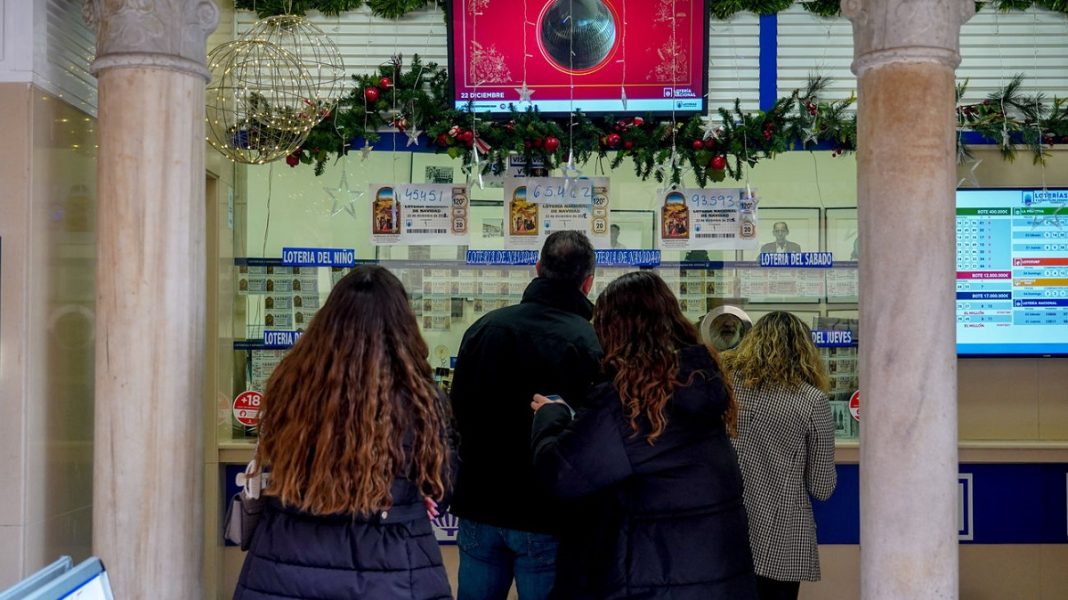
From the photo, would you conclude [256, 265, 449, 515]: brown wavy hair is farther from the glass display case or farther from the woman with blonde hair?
the glass display case

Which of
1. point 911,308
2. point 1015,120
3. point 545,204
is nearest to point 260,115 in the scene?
point 545,204

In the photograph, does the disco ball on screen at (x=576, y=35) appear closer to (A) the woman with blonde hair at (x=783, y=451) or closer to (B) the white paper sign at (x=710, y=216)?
(B) the white paper sign at (x=710, y=216)

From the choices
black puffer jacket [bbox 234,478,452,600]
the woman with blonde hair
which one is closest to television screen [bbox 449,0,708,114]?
the woman with blonde hair

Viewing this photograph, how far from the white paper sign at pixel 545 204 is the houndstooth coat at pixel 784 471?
2.07 m

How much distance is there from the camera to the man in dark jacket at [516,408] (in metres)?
3.76

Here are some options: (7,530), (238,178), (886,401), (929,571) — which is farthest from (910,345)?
(238,178)

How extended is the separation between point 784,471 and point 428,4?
3.44 metres

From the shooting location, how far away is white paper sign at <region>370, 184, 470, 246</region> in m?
6.28

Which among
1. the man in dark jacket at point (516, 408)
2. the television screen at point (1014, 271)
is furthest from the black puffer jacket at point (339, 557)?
the television screen at point (1014, 271)

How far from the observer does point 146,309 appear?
13.2ft

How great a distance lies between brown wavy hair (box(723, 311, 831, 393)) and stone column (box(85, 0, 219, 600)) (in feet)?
7.32

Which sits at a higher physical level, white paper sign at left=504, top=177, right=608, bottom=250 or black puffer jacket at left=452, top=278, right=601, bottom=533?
white paper sign at left=504, top=177, right=608, bottom=250

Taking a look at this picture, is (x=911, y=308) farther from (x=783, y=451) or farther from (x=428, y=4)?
(x=428, y=4)

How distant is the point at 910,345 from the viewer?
3959 mm
